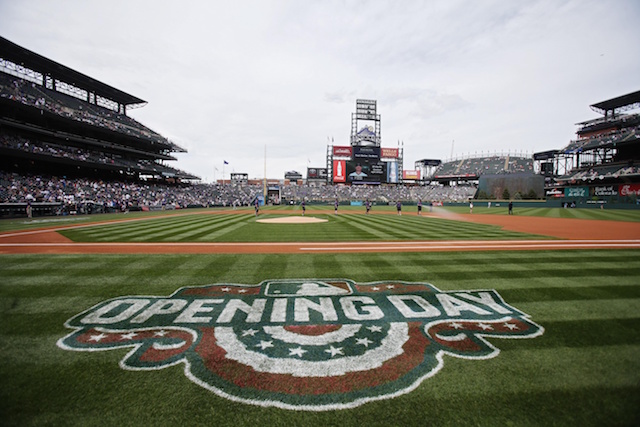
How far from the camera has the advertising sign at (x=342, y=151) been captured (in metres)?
66.3

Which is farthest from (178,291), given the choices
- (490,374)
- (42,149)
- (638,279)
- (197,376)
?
(42,149)

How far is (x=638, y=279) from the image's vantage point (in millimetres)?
6410

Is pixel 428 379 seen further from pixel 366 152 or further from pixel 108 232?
pixel 366 152

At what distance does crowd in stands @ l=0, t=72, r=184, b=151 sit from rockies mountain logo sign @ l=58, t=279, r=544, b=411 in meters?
42.9

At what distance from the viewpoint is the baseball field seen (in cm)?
263

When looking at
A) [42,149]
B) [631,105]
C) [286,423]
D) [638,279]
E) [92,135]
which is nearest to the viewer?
[286,423]

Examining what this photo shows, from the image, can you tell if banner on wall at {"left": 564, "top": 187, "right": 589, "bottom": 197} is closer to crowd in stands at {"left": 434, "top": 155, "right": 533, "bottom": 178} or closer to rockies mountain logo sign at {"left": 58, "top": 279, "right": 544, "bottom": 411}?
crowd in stands at {"left": 434, "top": 155, "right": 533, "bottom": 178}

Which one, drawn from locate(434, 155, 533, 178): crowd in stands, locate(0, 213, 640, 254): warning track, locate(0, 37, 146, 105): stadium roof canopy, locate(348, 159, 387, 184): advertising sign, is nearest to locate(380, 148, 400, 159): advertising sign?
locate(348, 159, 387, 184): advertising sign

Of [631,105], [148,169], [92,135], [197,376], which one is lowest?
[197,376]

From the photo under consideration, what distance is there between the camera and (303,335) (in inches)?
159

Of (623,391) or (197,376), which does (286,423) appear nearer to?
(197,376)

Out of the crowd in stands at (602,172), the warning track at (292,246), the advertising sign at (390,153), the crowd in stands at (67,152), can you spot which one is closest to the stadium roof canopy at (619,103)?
the crowd in stands at (602,172)

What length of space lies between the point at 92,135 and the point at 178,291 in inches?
2020

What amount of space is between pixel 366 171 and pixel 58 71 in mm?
54800
